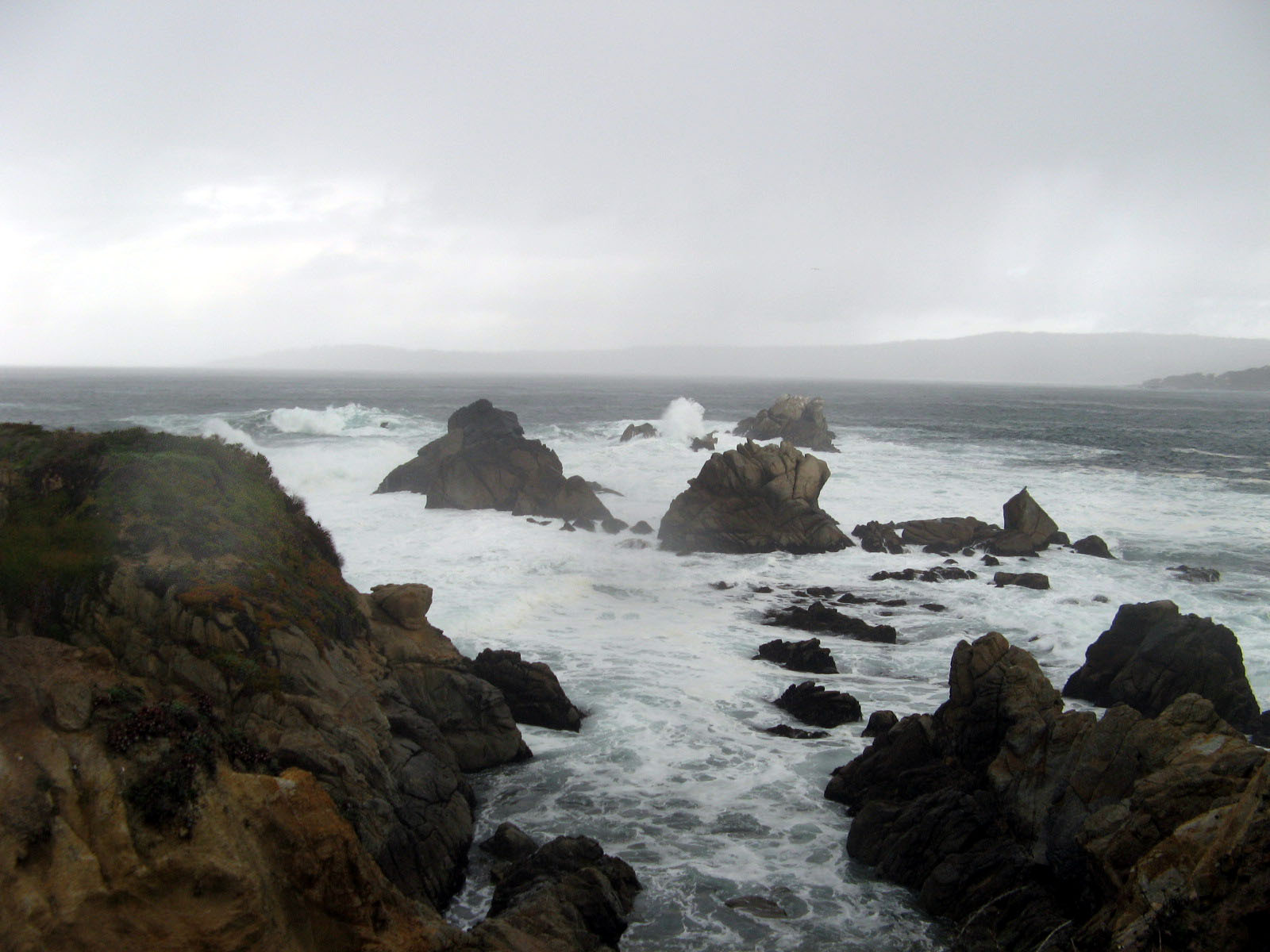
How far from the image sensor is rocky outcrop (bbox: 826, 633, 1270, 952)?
317 inches

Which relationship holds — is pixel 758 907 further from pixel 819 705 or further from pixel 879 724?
pixel 819 705

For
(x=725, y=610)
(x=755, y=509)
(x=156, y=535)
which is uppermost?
(x=156, y=535)

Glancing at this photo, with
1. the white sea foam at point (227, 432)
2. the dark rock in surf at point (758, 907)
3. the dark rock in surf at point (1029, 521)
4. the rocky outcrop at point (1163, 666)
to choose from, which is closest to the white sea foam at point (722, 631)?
the dark rock in surf at point (758, 907)

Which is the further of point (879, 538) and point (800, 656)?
point (879, 538)

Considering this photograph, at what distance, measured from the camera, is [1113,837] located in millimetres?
10156

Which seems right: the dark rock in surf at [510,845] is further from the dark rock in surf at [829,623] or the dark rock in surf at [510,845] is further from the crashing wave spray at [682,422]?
the crashing wave spray at [682,422]

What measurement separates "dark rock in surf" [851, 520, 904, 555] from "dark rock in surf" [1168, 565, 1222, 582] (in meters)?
10.00

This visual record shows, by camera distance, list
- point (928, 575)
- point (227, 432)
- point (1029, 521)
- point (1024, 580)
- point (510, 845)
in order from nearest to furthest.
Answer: point (510, 845) < point (1024, 580) < point (928, 575) < point (1029, 521) < point (227, 432)

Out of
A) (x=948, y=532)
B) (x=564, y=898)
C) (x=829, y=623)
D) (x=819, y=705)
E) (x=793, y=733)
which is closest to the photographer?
(x=564, y=898)

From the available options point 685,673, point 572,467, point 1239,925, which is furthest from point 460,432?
point 1239,925

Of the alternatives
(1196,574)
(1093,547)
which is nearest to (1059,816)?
(1196,574)

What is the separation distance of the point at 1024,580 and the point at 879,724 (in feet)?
47.2

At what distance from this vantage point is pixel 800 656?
22.4 metres

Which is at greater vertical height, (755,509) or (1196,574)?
(755,509)
